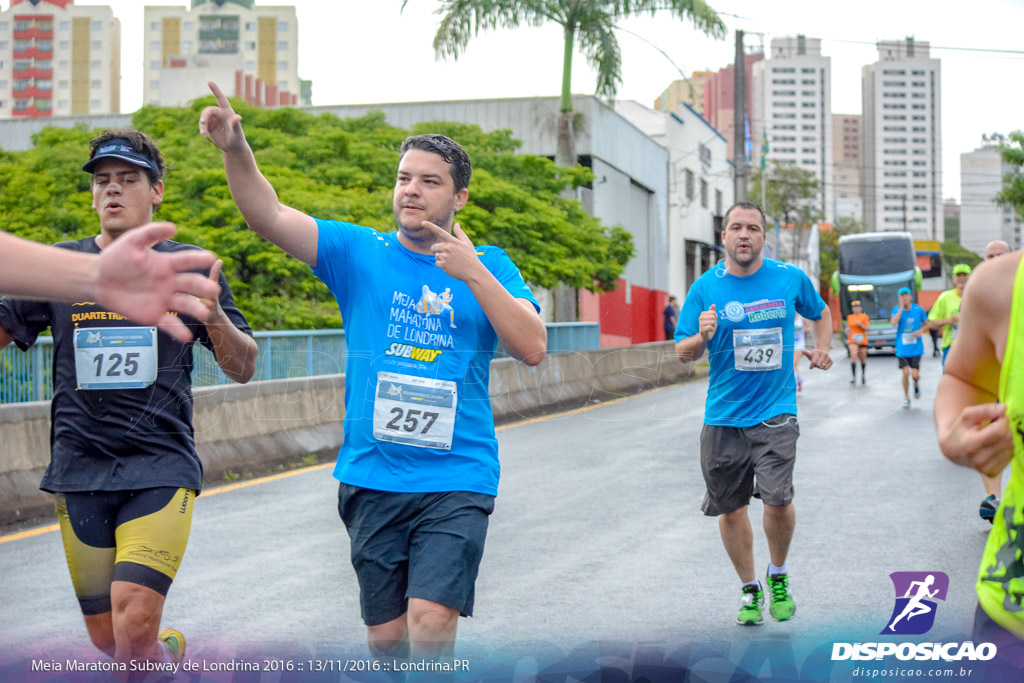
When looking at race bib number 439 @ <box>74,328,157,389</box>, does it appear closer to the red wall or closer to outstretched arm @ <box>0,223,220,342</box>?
outstretched arm @ <box>0,223,220,342</box>

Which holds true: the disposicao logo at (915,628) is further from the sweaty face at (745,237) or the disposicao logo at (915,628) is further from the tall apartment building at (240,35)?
the tall apartment building at (240,35)

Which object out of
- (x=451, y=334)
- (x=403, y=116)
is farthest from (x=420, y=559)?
(x=403, y=116)

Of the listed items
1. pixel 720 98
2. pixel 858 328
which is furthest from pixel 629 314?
pixel 720 98

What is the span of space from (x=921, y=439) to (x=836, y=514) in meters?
5.02

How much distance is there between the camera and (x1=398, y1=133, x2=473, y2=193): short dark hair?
11.2ft

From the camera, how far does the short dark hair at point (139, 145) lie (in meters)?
3.62

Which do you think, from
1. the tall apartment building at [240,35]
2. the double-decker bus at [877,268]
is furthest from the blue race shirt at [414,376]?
the tall apartment building at [240,35]

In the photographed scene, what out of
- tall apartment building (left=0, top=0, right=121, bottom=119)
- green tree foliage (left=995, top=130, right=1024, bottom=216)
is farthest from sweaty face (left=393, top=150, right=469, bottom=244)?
green tree foliage (left=995, top=130, right=1024, bottom=216)

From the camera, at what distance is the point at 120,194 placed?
142 inches

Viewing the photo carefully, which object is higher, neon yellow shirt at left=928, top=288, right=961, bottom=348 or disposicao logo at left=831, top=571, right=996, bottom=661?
neon yellow shirt at left=928, top=288, right=961, bottom=348

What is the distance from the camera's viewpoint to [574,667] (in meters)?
4.52

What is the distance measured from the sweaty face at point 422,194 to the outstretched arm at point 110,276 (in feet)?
5.45

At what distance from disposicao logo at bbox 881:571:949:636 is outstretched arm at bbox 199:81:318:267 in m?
2.68

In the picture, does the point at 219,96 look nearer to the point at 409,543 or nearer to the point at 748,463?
the point at 409,543
